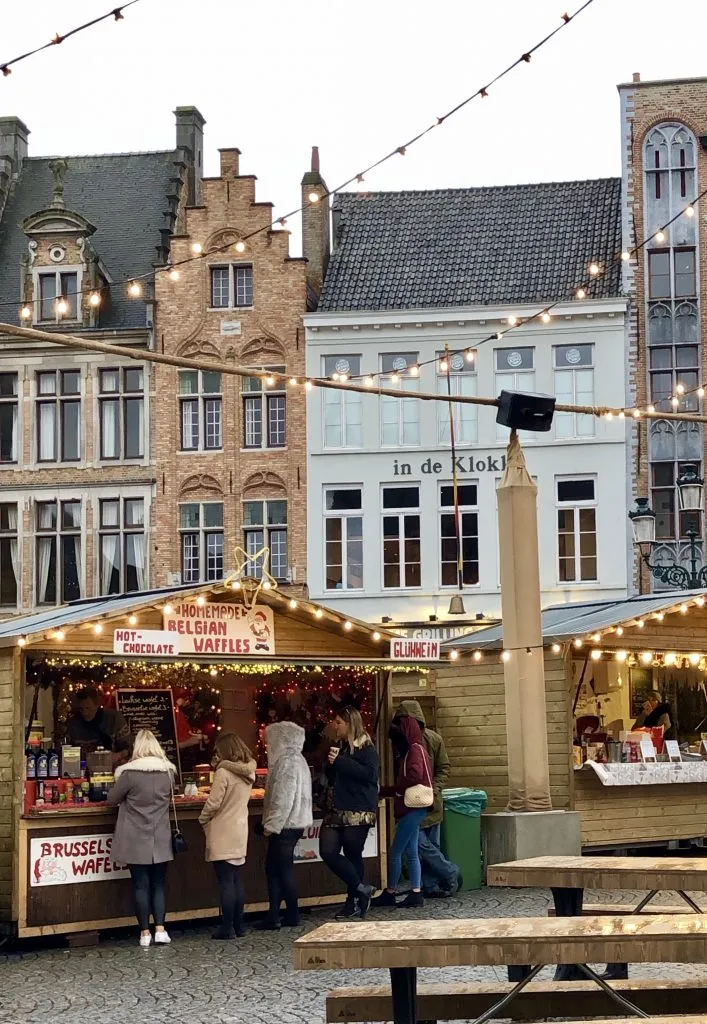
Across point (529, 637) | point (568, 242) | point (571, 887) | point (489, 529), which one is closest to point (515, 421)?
point (529, 637)

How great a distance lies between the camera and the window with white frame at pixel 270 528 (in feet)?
102

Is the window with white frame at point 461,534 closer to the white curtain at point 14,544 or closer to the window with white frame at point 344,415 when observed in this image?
the window with white frame at point 344,415

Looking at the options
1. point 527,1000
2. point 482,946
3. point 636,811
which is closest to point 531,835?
point 527,1000

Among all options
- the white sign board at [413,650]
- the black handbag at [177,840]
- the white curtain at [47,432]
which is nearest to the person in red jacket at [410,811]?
the white sign board at [413,650]

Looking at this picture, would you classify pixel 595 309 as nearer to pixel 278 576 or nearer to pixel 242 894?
pixel 278 576

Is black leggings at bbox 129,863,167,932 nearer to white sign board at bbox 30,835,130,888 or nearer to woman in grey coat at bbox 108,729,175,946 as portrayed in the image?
woman in grey coat at bbox 108,729,175,946

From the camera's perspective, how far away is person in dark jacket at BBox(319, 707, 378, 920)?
42.4ft

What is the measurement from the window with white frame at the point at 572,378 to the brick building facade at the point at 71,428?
288 inches

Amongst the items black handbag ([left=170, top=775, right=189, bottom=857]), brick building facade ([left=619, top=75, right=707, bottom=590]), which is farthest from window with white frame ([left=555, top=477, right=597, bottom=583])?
black handbag ([left=170, top=775, right=189, bottom=857])

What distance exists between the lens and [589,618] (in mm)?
16562

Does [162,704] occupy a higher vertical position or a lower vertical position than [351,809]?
higher

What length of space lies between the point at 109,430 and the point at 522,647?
21.1 m

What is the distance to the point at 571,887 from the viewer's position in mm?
8828

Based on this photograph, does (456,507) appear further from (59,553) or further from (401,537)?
(59,553)
